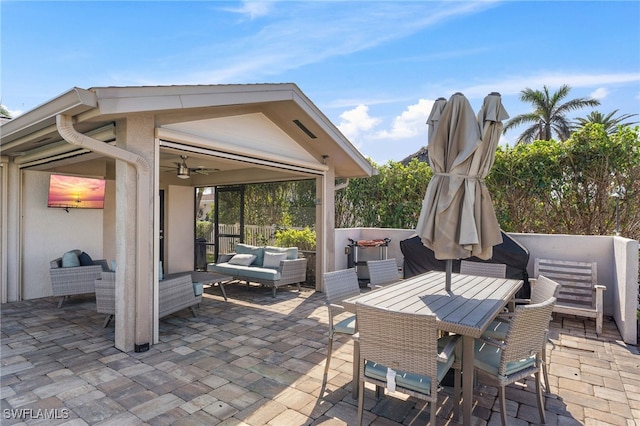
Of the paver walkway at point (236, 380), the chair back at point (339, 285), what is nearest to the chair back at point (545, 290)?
the paver walkway at point (236, 380)

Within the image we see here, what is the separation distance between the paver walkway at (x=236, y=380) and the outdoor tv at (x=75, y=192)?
7.73ft

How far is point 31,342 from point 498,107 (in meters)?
6.07

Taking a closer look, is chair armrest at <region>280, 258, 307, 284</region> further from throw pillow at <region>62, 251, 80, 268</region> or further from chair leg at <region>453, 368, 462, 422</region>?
chair leg at <region>453, 368, 462, 422</region>

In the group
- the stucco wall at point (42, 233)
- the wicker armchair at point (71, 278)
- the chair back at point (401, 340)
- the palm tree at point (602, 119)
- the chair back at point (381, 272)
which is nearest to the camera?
the chair back at point (401, 340)

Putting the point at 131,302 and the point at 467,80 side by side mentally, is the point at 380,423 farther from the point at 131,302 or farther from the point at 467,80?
the point at 467,80

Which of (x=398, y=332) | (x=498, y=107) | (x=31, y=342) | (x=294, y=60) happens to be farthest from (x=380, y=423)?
(x=294, y=60)

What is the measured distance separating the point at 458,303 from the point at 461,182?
1.16 m

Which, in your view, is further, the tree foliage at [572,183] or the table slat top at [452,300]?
the tree foliage at [572,183]

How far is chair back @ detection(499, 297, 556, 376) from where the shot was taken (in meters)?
2.45

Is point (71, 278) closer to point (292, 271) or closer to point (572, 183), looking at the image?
point (292, 271)

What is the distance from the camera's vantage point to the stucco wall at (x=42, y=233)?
21.6ft

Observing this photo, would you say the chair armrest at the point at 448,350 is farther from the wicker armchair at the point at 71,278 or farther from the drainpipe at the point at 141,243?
the wicker armchair at the point at 71,278

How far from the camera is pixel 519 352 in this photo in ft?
8.33

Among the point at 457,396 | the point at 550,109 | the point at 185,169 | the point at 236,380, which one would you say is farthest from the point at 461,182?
the point at 550,109
